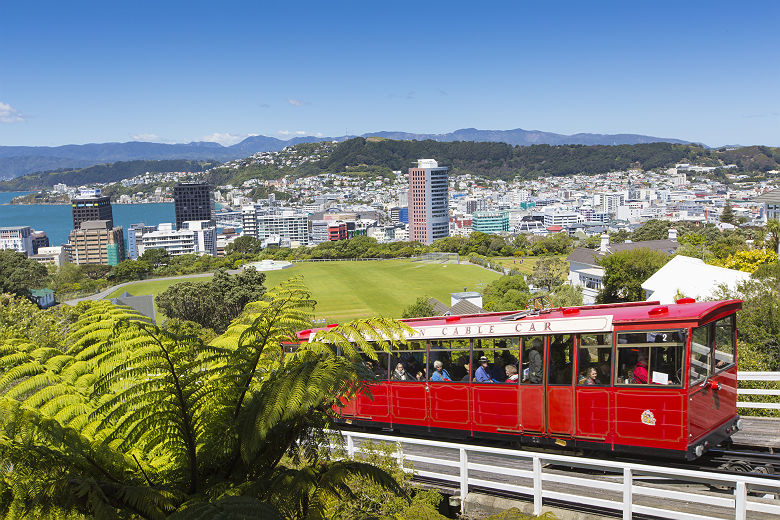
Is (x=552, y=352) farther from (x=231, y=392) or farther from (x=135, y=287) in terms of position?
(x=135, y=287)

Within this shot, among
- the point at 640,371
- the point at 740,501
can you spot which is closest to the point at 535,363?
the point at 640,371

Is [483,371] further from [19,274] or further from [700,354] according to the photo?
[19,274]

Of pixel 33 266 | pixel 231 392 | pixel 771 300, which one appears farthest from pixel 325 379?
pixel 33 266

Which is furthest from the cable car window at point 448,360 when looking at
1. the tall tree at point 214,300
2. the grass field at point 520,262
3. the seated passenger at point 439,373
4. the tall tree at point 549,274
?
the grass field at point 520,262

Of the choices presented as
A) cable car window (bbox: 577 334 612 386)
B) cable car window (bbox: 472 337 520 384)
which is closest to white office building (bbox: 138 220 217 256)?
cable car window (bbox: 472 337 520 384)

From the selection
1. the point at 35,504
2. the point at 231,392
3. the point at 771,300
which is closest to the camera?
the point at 35,504
